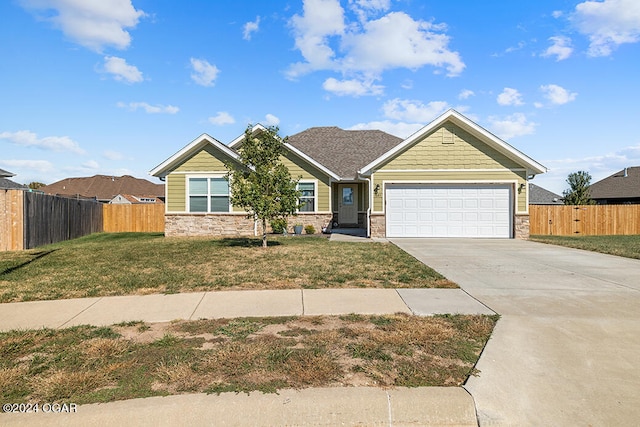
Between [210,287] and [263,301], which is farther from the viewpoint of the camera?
[210,287]

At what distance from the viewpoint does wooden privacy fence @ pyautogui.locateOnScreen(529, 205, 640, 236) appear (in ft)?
68.3

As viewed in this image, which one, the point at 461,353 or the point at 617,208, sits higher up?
the point at 617,208

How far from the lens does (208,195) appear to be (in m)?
17.9

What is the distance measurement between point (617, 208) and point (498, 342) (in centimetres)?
2314

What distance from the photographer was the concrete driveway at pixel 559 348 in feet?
9.23

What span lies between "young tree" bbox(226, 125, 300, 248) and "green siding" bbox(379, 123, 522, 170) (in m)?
6.75

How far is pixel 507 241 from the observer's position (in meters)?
14.9

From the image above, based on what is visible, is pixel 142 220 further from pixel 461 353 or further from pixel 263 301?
pixel 461 353

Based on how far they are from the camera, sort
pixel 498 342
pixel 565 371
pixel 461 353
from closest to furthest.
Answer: pixel 565 371
pixel 461 353
pixel 498 342

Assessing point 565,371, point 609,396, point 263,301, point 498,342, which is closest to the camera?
point 609,396

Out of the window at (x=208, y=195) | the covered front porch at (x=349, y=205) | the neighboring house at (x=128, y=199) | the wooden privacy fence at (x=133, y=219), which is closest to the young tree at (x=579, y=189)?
the covered front porch at (x=349, y=205)

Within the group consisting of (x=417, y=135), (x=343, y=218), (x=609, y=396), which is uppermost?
(x=417, y=135)

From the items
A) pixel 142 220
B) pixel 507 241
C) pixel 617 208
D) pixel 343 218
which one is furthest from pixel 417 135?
pixel 142 220

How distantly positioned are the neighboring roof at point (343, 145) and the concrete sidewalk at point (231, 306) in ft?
49.3
